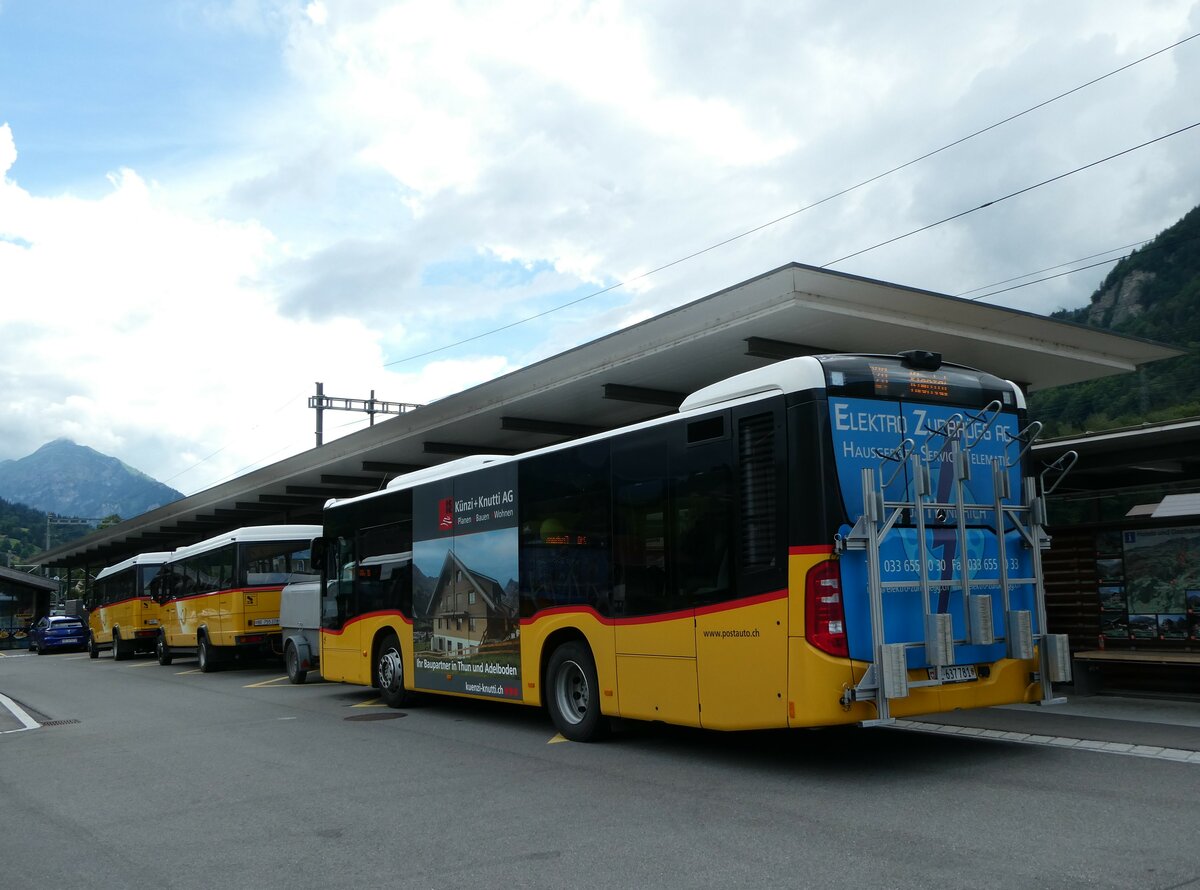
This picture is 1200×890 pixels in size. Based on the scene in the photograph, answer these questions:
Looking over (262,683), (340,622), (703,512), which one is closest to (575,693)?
(703,512)

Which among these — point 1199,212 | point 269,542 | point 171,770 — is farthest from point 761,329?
point 1199,212

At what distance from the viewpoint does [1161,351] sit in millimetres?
15977

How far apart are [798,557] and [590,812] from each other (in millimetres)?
2385

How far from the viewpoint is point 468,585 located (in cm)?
1252

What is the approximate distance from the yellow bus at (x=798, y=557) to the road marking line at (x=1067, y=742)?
2.94 feet

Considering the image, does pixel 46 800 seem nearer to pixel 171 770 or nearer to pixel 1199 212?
pixel 171 770

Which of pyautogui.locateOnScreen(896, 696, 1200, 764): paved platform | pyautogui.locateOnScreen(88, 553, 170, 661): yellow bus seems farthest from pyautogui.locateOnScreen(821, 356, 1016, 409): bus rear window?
pyautogui.locateOnScreen(88, 553, 170, 661): yellow bus

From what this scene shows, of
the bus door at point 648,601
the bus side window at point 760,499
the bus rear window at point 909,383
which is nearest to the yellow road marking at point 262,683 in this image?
the bus door at point 648,601

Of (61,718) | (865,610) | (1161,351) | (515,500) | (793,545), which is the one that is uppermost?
(1161,351)

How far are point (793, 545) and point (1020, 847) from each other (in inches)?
106

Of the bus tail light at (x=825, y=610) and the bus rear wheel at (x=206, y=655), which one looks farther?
the bus rear wheel at (x=206, y=655)

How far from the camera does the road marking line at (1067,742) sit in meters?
8.76

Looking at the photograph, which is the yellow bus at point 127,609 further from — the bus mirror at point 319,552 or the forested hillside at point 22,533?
the forested hillside at point 22,533

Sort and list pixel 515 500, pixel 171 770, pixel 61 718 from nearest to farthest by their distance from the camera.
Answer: pixel 171 770
pixel 515 500
pixel 61 718
